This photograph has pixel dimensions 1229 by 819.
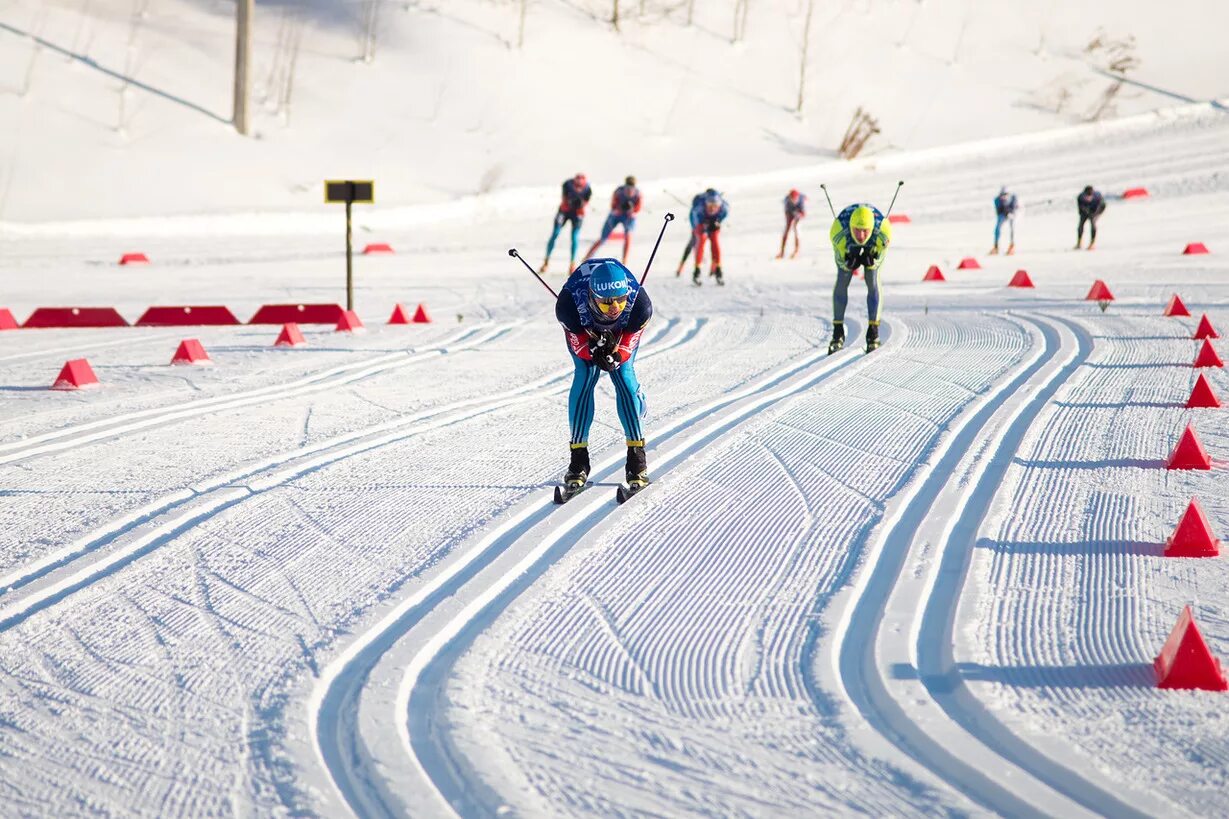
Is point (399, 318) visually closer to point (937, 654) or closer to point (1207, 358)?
point (1207, 358)

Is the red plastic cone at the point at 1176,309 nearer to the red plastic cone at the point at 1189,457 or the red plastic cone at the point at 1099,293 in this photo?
the red plastic cone at the point at 1099,293

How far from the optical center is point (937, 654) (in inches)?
201

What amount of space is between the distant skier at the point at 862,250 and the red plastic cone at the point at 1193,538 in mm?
6619

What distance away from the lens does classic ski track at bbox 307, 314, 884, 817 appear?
4.14 m

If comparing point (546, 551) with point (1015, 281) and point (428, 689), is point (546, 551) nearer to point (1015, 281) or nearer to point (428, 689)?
point (428, 689)

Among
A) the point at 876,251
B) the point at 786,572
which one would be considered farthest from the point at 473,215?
the point at 786,572

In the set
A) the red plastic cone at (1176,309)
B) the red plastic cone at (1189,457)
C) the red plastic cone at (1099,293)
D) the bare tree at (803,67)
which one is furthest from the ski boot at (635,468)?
the bare tree at (803,67)

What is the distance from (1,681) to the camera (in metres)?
4.95

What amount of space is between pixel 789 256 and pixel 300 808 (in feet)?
68.8

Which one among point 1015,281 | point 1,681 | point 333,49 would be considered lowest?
point 1,681

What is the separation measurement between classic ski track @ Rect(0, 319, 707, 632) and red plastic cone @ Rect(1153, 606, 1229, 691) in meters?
4.62

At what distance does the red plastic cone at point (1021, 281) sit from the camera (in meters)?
18.8

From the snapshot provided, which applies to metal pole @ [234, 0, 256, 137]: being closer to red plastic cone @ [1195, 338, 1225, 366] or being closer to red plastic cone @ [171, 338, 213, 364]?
red plastic cone @ [171, 338, 213, 364]

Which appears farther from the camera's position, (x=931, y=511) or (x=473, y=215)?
(x=473, y=215)
